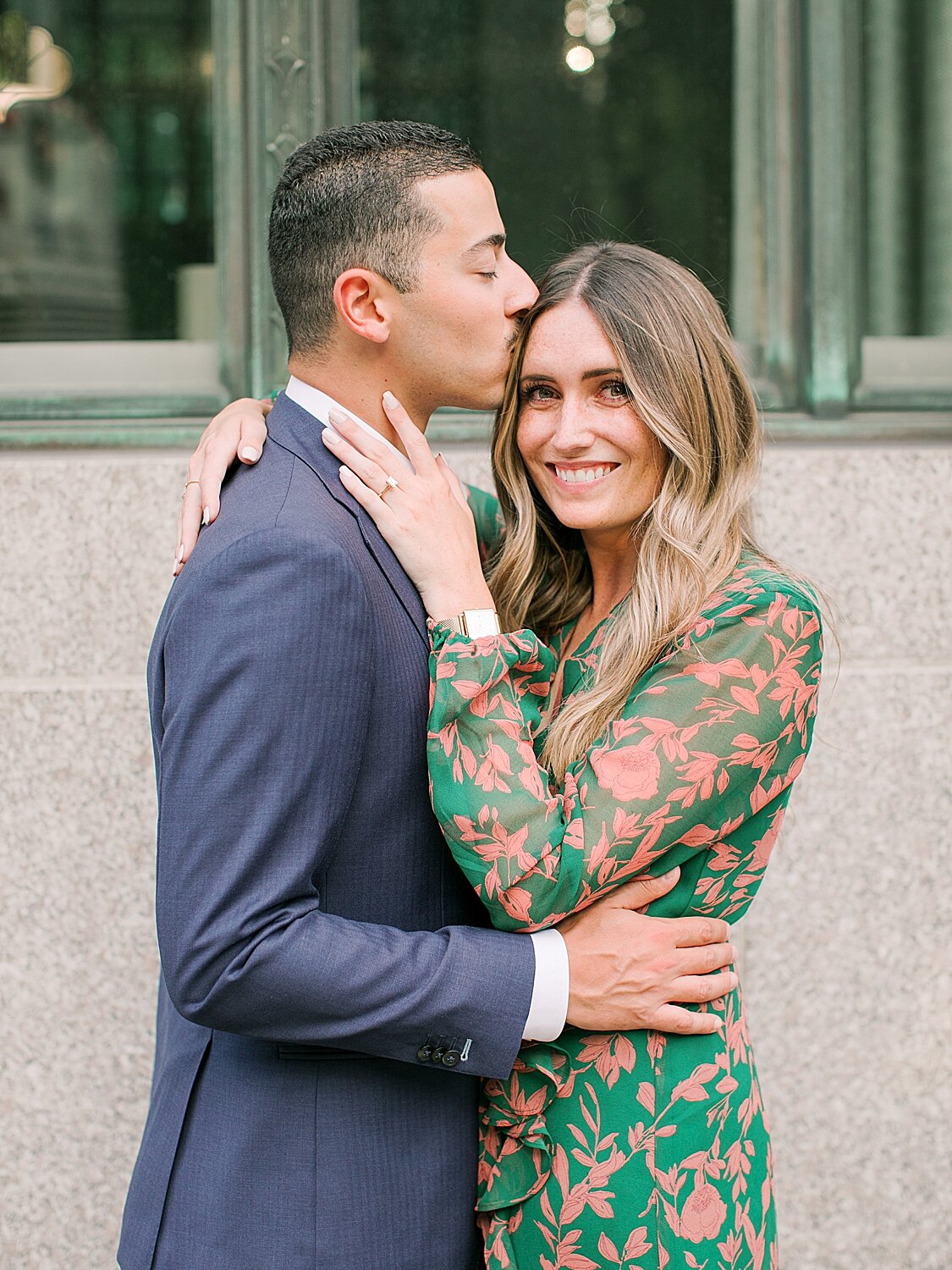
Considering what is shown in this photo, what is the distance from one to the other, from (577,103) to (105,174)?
1413 millimetres

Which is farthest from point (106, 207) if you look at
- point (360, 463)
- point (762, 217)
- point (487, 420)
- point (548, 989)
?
point (548, 989)

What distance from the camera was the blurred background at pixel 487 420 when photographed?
296 cm

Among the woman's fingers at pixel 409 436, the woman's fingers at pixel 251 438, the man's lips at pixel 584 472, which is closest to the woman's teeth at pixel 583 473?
the man's lips at pixel 584 472

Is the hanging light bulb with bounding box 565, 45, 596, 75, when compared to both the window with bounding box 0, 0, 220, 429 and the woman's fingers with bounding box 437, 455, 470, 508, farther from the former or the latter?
the woman's fingers with bounding box 437, 455, 470, 508

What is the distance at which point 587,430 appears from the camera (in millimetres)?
1927

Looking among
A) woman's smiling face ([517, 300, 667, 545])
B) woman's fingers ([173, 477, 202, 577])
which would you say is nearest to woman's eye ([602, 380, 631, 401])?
woman's smiling face ([517, 300, 667, 545])

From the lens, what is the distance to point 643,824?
1.65 m

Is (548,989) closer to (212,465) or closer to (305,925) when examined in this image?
(305,925)

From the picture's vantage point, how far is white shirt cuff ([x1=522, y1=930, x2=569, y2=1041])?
5.40 feet

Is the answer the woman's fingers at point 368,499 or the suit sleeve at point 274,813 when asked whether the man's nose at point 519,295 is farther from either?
the suit sleeve at point 274,813

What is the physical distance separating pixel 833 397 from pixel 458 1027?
2.20 m

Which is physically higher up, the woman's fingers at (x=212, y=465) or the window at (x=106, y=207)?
the window at (x=106, y=207)

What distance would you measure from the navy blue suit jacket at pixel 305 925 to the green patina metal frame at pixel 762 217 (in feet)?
4.64

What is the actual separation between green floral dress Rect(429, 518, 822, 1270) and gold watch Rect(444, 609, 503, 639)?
0.08 feet
